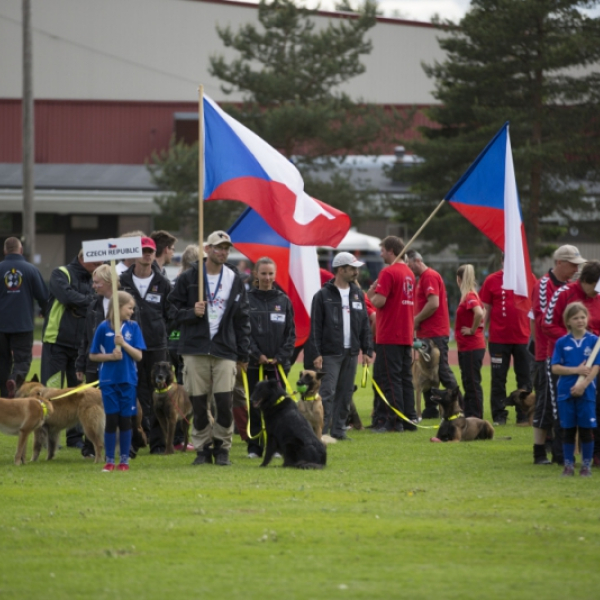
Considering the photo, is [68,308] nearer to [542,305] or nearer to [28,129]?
[542,305]

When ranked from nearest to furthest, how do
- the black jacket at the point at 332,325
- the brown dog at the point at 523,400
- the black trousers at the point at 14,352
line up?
the black jacket at the point at 332,325
the black trousers at the point at 14,352
the brown dog at the point at 523,400

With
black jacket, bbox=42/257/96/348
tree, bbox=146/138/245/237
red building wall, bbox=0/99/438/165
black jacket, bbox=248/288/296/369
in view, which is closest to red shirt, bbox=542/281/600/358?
black jacket, bbox=248/288/296/369

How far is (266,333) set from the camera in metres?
10.6

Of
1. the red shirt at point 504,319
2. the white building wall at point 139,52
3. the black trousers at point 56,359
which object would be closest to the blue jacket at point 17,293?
the black trousers at point 56,359

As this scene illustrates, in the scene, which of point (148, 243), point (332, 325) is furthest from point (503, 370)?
point (148, 243)

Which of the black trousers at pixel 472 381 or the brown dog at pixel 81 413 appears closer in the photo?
the brown dog at pixel 81 413

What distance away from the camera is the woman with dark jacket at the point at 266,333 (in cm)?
1054

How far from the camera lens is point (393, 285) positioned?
1273 centimetres

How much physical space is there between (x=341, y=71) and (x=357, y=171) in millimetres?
6283

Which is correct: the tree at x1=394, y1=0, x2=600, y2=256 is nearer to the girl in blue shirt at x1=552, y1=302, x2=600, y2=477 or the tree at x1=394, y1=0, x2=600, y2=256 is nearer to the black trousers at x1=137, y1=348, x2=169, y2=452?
the black trousers at x1=137, y1=348, x2=169, y2=452

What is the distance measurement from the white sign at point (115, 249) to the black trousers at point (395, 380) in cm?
433

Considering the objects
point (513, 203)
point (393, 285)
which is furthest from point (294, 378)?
point (513, 203)

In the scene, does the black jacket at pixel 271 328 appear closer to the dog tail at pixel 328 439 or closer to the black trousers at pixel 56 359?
the dog tail at pixel 328 439

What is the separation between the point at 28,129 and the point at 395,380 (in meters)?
16.7
